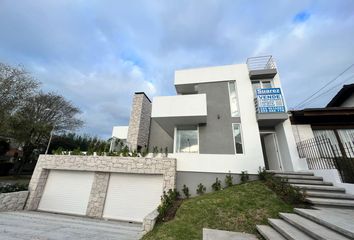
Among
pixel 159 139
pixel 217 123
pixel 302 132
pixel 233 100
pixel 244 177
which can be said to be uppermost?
pixel 233 100

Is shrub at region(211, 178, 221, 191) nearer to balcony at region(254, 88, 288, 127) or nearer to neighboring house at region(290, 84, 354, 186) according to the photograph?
balcony at region(254, 88, 288, 127)

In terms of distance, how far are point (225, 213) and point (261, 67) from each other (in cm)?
1035

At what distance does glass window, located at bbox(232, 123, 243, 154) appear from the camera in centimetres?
923

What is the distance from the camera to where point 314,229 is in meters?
3.37

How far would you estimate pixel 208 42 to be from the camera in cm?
1183

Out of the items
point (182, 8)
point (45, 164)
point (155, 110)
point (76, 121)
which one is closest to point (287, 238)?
point (155, 110)

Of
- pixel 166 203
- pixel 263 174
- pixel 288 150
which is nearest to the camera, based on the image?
pixel 166 203

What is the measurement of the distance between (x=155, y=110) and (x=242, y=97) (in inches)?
241

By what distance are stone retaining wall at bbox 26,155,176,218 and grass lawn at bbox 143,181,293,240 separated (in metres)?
2.73

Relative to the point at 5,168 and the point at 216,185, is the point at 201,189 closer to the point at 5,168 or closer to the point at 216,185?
the point at 216,185

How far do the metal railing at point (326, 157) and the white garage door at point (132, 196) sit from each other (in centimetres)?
869

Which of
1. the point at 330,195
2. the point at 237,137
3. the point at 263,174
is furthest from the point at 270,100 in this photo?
the point at 330,195

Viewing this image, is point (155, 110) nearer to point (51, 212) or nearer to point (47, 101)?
point (51, 212)

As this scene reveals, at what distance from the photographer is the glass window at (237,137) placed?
9.23m
